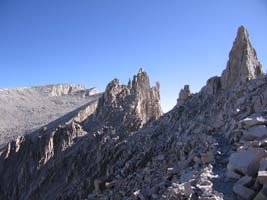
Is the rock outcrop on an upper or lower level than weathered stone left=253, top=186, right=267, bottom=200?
upper

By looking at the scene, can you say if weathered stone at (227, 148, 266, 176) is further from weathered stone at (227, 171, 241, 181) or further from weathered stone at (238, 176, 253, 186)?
weathered stone at (238, 176, 253, 186)

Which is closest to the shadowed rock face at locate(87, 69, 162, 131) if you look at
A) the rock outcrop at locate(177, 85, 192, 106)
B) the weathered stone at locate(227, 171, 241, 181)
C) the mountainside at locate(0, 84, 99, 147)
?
the rock outcrop at locate(177, 85, 192, 106)

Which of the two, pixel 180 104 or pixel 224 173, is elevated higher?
pixel 180 104

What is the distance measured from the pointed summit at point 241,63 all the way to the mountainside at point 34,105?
6200 cm

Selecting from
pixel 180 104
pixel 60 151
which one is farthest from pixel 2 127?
pixel 180 104

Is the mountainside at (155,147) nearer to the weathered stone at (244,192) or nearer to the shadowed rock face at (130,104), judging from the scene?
the weathered stone at (244,192)

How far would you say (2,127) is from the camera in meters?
95.2

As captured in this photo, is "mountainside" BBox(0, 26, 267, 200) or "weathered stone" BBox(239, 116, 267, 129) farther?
"weathered stone" BBox(239, 116, 267, 129)

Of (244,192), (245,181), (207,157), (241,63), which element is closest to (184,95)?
(241,63)

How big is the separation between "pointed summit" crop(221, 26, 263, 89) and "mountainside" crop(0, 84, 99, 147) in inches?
2441

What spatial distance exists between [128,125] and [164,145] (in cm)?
1946

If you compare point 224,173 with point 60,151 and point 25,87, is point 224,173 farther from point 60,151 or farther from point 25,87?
point 25,87

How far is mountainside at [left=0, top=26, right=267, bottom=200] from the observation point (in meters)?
11.9

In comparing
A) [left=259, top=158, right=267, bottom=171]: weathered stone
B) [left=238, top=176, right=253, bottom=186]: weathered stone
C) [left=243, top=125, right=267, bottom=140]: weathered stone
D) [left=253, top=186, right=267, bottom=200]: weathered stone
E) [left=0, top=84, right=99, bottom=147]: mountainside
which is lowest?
[left=253, top=186, right=267, bottom=200]: weathered stone
